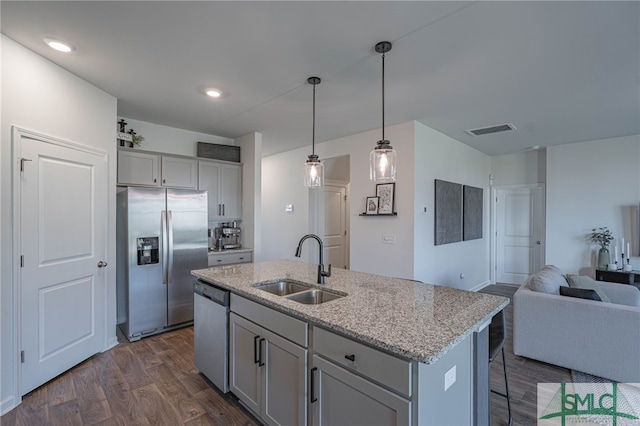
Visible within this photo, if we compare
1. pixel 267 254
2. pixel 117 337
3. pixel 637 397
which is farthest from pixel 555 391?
pixel 267 254

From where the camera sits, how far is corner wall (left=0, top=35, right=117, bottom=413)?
2139 mm

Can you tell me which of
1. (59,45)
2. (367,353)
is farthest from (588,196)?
(59,45)

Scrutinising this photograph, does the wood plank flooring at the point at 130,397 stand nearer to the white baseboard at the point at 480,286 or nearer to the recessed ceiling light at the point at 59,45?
the recessed ceiling light at the point at 59,45

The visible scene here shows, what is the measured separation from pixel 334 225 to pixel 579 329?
4080 millimetres

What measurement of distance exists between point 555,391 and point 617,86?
2.82 meters

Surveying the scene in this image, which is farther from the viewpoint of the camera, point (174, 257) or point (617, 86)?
point (174, 257)

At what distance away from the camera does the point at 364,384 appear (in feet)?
4.33

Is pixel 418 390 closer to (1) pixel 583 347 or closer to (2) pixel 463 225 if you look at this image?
(1) pixel 583 347

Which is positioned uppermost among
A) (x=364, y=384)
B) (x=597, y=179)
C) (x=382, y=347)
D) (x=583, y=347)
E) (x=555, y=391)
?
(x=597, y=179)

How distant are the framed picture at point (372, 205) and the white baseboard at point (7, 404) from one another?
3.88 meters

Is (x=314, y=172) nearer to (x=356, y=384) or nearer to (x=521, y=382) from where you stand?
(x=356, y=384)

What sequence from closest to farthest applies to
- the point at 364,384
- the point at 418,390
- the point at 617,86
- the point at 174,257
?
the point at 418,390
the point at 364,384
the point at 617,86
the point at 174,257

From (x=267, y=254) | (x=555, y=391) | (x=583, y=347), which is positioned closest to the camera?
(x=555, y=391)

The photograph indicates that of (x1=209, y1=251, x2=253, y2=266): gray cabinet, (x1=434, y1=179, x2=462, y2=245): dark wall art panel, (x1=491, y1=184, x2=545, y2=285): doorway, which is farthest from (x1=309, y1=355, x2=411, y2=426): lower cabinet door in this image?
(x1=491, y1=184, x2=545, y2=285): doorway
